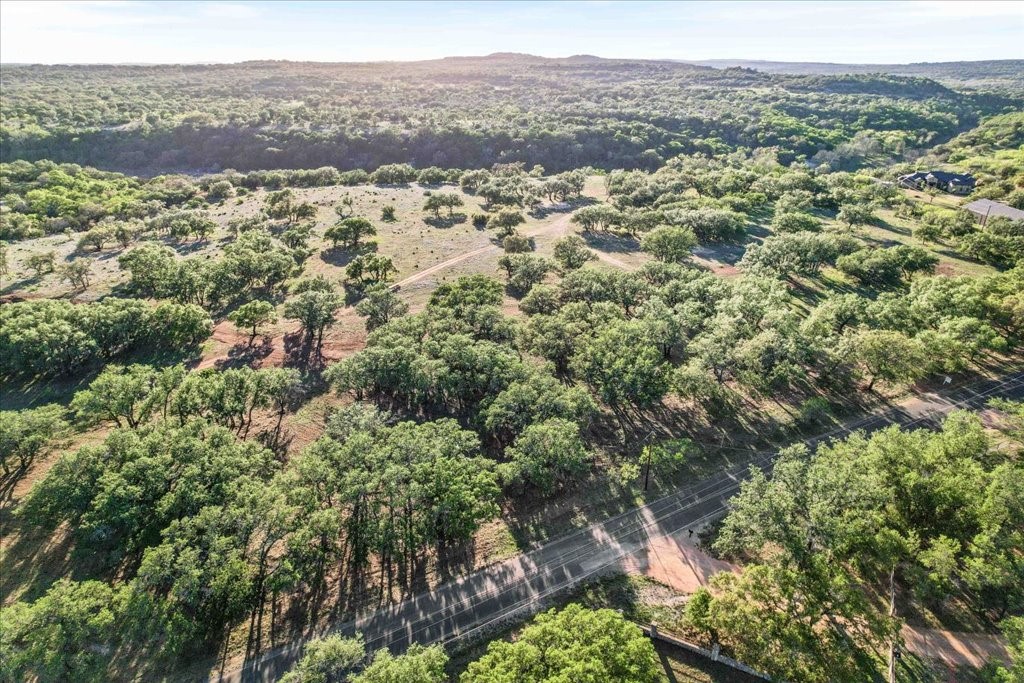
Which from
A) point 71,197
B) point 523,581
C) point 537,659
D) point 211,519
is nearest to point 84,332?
point 211,519

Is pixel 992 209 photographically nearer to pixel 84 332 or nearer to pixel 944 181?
pixel 944 181

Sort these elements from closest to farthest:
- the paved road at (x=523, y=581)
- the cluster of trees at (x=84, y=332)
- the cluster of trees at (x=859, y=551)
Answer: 1. the cluster of trees at (x=859, y=551)
2. the paved road at (x=523, y=581)
3. the cluster of trees at (x=84, y=332)

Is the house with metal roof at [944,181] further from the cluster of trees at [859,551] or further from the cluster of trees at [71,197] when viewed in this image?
the cluster of trees at [71,197]

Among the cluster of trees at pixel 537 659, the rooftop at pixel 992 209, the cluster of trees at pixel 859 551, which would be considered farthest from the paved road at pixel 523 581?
the rooftop at pixel 992 209

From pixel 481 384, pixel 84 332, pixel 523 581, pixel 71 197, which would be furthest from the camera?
pixel 71 197

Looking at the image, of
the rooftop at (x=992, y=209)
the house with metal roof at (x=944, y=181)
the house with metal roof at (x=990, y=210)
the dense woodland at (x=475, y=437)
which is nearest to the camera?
the dense woodland at (x=475, y=437)

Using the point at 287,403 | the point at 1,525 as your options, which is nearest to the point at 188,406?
the point at 287,403

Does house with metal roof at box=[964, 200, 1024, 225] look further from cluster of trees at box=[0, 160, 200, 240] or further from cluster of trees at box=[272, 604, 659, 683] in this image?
cluster of trees at box=[0, 160, 200, 240]

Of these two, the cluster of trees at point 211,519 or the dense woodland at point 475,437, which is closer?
the cluster of trees at point 211,519
